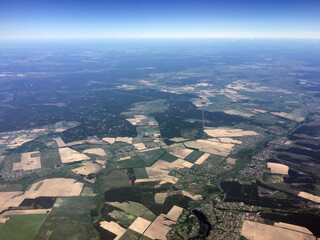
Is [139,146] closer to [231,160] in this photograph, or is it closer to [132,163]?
[132,163]

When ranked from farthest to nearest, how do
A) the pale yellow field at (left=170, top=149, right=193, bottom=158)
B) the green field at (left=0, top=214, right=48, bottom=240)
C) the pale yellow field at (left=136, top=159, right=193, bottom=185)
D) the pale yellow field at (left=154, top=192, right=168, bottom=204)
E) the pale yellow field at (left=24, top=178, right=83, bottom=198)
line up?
the pale yellow field at (left=170, top=149, right=193, bottom=158) → the pale yellow field at (left=136, top=159, right=193, bottom=185) → the pale yellow field at (left=24, top=178, right=83, bottom=198) → the pale yellow field at (left=154, top=192, right=168, bottom=204) → the green field at (left=0, top=214, right=48, bottom=240)

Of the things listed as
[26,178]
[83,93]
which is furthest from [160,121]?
[83,93]

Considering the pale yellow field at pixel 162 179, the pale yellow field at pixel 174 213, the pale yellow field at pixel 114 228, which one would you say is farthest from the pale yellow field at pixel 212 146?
the pale yellow field at pixel 114 228

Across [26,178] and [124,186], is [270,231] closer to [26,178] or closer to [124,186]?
[124,186]

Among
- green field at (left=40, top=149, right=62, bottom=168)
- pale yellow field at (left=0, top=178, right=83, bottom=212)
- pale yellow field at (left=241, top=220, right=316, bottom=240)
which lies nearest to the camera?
pale yellow field at (left=241, top=220, right=316, bottom=240)

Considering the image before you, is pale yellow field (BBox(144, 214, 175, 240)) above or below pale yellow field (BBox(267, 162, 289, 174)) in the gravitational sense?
above

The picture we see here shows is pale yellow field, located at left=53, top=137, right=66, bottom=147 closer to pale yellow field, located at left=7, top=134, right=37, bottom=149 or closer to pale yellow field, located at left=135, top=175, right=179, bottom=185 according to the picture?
pale yellow field, located at left=7, top=134, right=37, bottom=149

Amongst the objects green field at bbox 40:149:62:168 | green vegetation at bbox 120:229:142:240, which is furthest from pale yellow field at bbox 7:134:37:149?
green vegetation at bbox 120:229:142:240
